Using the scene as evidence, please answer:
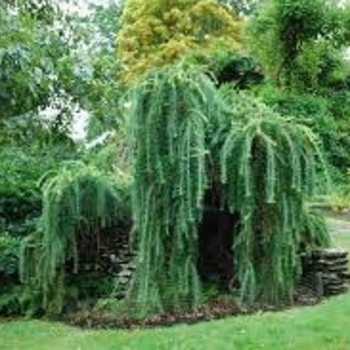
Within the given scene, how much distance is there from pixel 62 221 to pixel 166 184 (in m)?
1.32

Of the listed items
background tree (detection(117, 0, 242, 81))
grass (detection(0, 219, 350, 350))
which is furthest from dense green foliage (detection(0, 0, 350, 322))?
background tree (detection(117, 0, 242, 81))

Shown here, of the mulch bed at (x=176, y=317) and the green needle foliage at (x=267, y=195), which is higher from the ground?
the green needle foliage at (x=267, y=195)

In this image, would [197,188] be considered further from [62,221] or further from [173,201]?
[62,221]

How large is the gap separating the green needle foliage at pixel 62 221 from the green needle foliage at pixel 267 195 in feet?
4.88

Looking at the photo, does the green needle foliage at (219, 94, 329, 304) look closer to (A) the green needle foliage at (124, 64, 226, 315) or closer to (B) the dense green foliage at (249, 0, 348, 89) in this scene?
(A) the green needle foliage at (124, 64, 226, 315)

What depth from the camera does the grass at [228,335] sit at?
8656 millimetres

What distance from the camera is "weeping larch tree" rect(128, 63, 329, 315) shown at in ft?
34.3

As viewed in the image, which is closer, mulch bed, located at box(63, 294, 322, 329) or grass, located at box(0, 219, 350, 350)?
grass, located at box(0, 219, 350, 350)

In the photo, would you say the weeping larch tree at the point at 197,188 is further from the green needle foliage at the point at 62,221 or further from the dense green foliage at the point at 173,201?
the green needle foliage at the point at 62,221

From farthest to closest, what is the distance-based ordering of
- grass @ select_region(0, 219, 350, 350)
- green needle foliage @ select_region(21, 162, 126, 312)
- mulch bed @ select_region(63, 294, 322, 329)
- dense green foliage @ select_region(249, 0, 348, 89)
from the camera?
dense green foliage @ select_region(249, 0, 348, 89) < green needle foliage @ select_region(21, 162, 126, 312) < mulch bed @ select_region(63, 294, 322, 329) < grass @ select_region(0, 219, 350, 350)

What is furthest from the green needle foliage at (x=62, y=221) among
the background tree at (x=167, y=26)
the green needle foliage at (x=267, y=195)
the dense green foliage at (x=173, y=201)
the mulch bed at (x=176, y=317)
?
the background tree at (x=167, y=26)

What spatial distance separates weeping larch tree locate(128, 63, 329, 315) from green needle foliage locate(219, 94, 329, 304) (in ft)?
0.03

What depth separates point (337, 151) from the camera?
69.1 feet

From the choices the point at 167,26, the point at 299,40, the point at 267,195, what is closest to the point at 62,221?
the point at 267,195
